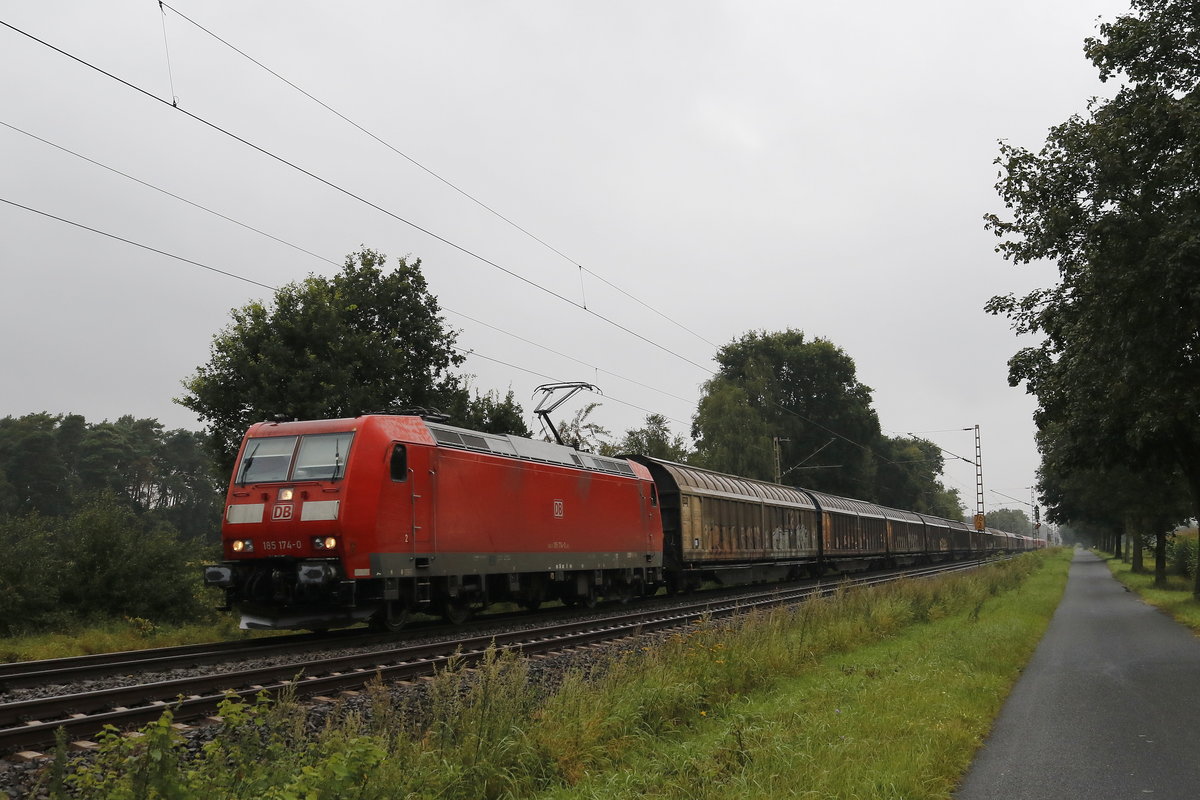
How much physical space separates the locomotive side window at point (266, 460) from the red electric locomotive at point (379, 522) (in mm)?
21

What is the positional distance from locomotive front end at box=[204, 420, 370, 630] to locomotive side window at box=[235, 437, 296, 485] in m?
0.02

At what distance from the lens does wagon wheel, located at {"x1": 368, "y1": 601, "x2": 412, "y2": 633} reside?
14891 mm

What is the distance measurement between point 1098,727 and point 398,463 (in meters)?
9.80

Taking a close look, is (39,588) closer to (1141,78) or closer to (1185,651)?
(1185,651)

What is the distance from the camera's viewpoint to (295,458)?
1449 centimetres

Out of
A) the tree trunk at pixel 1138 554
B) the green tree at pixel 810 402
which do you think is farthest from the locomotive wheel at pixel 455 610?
the green tree at pixel 810 402

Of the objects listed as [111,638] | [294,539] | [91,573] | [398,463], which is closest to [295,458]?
[294,539]

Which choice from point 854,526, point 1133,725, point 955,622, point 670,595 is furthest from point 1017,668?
point 854,526

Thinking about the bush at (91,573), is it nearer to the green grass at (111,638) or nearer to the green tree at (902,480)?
the green grass at (111,638)

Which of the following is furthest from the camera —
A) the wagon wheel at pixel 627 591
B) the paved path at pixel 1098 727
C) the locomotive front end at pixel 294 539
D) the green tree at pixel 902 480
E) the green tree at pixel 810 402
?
the green tree at pixel 902 480

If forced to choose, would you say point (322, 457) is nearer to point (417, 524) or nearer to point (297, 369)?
point (417, 524)

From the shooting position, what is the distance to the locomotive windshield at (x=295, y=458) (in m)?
14.1

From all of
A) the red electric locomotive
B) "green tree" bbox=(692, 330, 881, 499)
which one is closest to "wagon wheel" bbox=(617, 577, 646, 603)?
the red electric locomotive

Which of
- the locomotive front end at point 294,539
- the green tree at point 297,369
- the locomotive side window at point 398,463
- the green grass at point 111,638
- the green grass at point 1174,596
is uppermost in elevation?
the green tree at point 297,369
